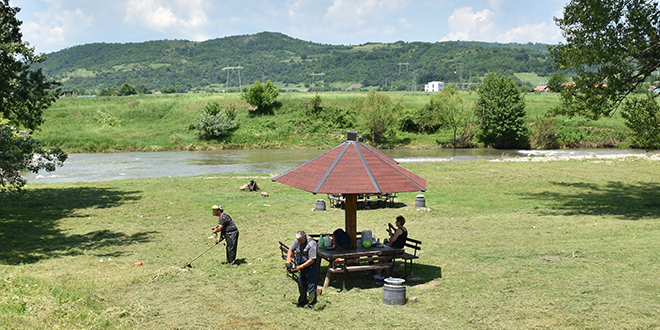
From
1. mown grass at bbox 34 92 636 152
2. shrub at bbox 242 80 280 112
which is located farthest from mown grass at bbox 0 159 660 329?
shrub at bbox 242 80 280 112

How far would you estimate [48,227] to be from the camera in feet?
54.4

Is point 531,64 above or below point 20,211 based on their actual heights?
above

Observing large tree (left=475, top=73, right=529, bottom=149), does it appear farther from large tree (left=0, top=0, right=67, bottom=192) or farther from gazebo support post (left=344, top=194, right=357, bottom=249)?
gazebo support post (left=344, top=194, right=357, bottom=249)

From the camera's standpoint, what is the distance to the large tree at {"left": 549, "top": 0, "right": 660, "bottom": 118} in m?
19.2

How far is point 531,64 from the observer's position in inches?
7721

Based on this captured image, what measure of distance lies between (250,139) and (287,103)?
43.6ft

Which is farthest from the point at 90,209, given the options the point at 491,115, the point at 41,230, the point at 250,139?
the point at 491,115

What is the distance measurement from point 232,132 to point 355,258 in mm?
57702

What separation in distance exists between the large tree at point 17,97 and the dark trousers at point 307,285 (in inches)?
442

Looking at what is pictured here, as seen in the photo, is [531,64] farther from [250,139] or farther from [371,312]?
[371,312]

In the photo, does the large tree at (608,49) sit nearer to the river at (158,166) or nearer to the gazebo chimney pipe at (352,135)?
the gazebo chimney pipe at (352,135)

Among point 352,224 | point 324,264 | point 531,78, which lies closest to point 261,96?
point 324,264

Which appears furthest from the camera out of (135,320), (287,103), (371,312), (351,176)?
(287,103)

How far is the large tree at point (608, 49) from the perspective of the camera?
1922 cm
